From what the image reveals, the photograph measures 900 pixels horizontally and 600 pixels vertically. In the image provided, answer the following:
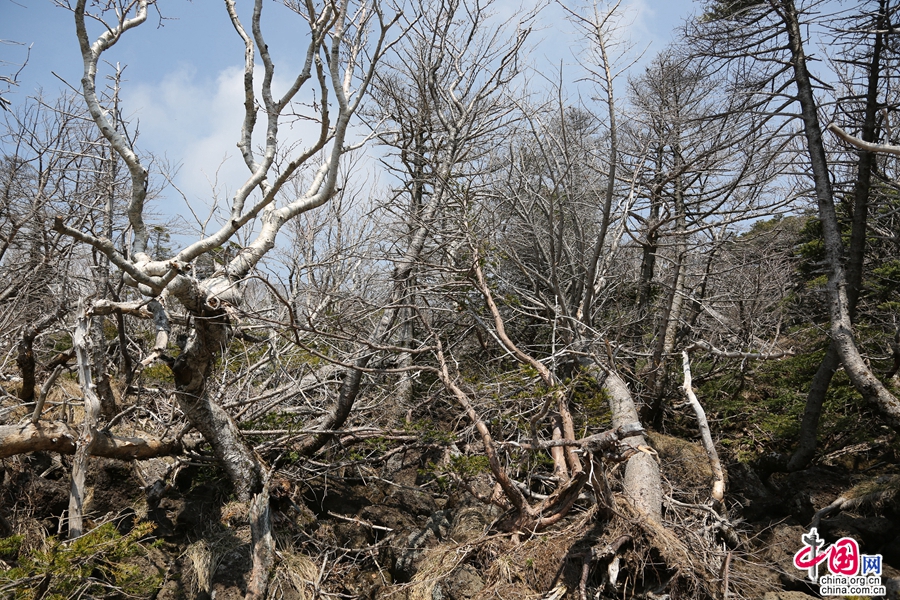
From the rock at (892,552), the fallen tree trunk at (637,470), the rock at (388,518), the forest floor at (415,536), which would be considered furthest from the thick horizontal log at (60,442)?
the rock at (892,552)

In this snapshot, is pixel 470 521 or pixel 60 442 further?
pixel 470 521

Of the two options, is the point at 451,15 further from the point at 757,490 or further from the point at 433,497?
the point at 757,490

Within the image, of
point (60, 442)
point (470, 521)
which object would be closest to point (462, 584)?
point (470, 521)

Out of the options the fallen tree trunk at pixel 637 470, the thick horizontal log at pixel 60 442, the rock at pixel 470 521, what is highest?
the thick horizontal log at pixel 60 442

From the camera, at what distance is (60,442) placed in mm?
4996

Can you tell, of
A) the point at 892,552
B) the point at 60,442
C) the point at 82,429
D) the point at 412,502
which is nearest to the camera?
the point at 82,429

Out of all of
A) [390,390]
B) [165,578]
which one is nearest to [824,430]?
[390,390]

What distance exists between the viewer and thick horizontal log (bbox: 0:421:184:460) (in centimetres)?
466

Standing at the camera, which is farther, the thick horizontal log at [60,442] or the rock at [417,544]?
the rock at [417,544]

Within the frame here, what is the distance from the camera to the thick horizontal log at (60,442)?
4.66 m

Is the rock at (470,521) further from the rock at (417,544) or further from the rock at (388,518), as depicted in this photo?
the rock at (388,518)

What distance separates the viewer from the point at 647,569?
14.8 feet

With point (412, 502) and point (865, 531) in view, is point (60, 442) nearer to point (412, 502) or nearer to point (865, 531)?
point (412, 502)

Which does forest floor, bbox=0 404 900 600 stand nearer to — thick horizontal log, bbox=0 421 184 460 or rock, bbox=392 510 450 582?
rock, bbox=392 510 450 582
